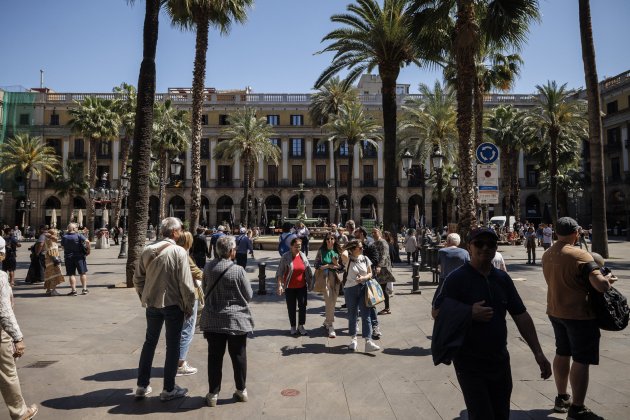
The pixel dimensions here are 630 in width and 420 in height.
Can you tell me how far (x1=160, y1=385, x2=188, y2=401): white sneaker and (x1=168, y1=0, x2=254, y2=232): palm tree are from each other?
38.8ft

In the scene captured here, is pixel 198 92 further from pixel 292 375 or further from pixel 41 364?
pixel 292 375

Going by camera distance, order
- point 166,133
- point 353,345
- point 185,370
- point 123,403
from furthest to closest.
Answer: point 166,133 < point 353,345 < point 185,370 < point 123,403

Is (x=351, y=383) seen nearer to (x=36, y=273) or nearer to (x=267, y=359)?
(x=267, y=359)

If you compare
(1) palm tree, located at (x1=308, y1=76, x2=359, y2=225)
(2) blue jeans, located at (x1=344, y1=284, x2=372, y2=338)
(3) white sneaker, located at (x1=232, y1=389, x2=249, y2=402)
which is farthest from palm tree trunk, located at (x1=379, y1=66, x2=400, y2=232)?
(1) palm tree, located at (x1=308, y1=76, x2=359, y2=225)

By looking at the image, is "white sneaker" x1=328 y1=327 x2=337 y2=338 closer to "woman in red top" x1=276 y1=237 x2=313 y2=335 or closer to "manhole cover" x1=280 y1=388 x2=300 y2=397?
"woman in red top" x1=276 y1=237 x2=313 y2=335

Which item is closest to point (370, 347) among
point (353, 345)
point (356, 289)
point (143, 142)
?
point (353, 345)

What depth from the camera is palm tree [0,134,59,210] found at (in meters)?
49.0

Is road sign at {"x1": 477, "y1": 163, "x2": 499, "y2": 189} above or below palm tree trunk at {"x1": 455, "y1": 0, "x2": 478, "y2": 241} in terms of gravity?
below

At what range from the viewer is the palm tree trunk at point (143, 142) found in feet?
42.2

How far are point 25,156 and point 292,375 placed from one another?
54614 millimetres

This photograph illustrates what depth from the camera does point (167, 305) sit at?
15.4 ft

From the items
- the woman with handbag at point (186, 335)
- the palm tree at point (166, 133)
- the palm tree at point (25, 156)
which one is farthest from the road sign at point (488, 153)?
the palm tree at point (25, 156)

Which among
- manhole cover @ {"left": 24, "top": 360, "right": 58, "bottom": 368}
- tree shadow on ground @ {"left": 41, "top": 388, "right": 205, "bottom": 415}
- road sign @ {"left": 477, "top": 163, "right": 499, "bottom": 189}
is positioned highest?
road sign @ {"left": 477, "top": 163, "right": 499, "bottom": 189}

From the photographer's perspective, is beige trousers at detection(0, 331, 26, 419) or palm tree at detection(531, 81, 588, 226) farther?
palm tree at detection(531, 81, 588, 226)
